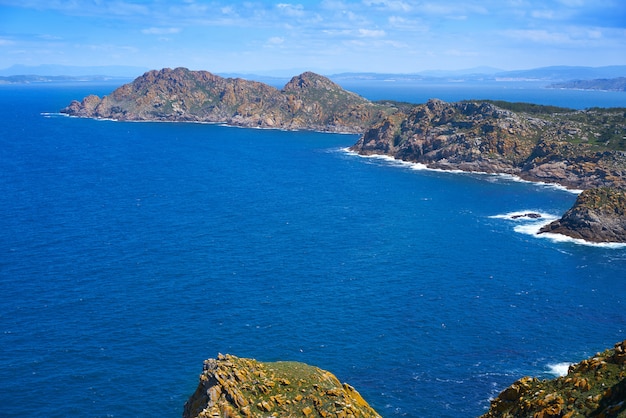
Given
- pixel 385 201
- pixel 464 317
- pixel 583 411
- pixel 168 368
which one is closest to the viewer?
pixel 583 411

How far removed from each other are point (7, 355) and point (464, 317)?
241 feet

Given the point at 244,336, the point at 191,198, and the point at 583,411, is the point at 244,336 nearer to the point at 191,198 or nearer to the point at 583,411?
the point at 583,411

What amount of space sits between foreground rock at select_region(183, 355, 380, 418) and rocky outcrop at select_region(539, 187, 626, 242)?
359ft

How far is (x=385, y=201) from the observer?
179 meters

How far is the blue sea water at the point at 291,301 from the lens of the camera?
77125 mm

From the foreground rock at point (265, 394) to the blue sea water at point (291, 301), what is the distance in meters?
21.3

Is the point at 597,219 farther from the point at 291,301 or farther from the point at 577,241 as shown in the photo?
the point at 291,301

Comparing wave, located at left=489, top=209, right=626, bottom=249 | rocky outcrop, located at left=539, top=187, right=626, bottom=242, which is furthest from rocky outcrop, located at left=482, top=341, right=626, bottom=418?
rocky outcrop, located at left=539, top=187, right=626, bottom=242

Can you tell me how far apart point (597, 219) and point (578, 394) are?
115 m

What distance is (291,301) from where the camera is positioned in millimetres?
102312

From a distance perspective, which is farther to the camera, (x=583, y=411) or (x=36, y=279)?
(x=36, y=279)

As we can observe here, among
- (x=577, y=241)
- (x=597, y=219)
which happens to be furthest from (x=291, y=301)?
(x=597, y=219)

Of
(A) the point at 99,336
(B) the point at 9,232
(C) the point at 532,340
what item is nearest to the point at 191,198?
(B) the point at 9,232

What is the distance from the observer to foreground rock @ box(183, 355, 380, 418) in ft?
158
